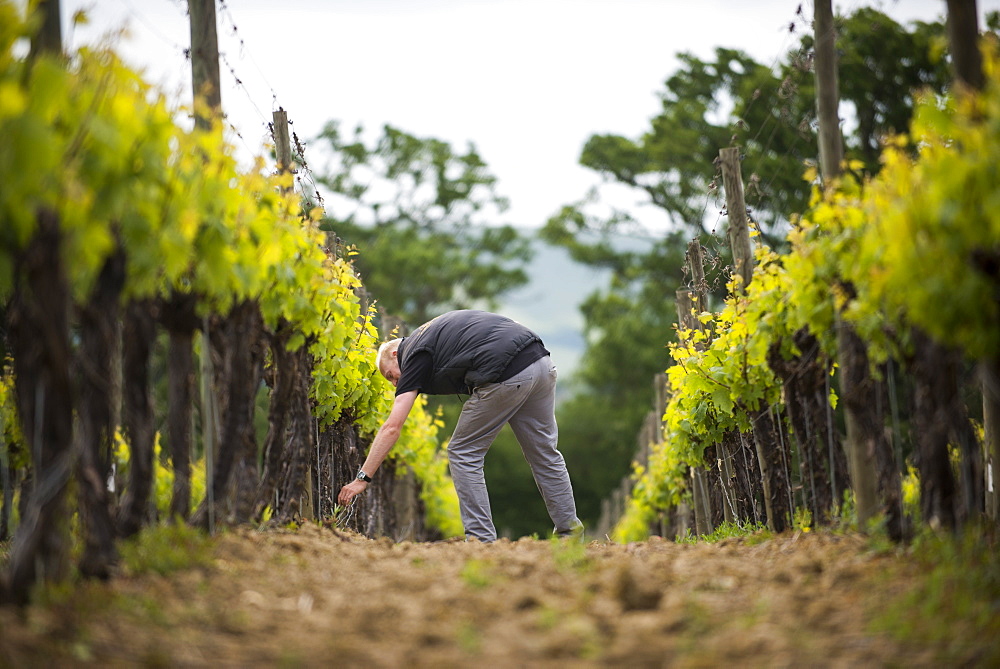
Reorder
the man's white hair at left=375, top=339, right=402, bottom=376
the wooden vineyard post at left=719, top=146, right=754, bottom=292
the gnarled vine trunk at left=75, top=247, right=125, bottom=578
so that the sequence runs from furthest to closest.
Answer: the wooden vineyard post at left=719, top=146, right=754, bottom=292
the man's white hair at left=375, top=339, right=402, bottom=376
the gnarled vine trunk at left=75, top=247, right=125, bottom=578

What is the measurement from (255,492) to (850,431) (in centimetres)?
299

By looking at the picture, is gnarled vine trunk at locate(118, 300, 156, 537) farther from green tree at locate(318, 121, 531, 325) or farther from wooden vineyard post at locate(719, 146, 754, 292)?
green tree at locate(318, 121, 531, 325)

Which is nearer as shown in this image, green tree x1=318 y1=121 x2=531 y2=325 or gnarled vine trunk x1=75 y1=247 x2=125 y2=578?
gnarled vine trunk x1=75 y1=247 x2=125 y2=578

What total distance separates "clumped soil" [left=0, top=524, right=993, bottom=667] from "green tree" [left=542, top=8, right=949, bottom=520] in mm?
10393

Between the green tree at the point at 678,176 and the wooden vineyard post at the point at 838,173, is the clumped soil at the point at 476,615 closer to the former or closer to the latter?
the wooden vineyard post at the point at 838,173

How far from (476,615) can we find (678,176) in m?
20.7

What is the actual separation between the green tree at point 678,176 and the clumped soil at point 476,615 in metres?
10.4

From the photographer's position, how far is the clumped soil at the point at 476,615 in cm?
264

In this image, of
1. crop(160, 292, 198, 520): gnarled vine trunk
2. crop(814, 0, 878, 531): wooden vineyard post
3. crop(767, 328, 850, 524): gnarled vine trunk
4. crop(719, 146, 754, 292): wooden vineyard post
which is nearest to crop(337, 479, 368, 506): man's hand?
crop(160, 292, 198, 520): gnarled vine trunk

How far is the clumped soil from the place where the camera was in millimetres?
2641

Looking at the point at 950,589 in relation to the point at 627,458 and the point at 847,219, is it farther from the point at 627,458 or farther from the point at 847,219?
the point at 627,458

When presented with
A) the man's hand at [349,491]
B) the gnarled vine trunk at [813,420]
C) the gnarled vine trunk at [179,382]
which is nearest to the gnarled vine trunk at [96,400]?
the gnarled vine trunk at [179,382]

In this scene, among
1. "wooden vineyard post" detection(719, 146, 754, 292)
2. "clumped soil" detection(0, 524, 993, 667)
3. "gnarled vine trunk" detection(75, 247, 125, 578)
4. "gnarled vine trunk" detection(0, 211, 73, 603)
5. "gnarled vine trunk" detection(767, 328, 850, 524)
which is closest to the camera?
"clumped soil" detection(0, 524, 993, 667)

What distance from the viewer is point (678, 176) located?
74.5 ft
